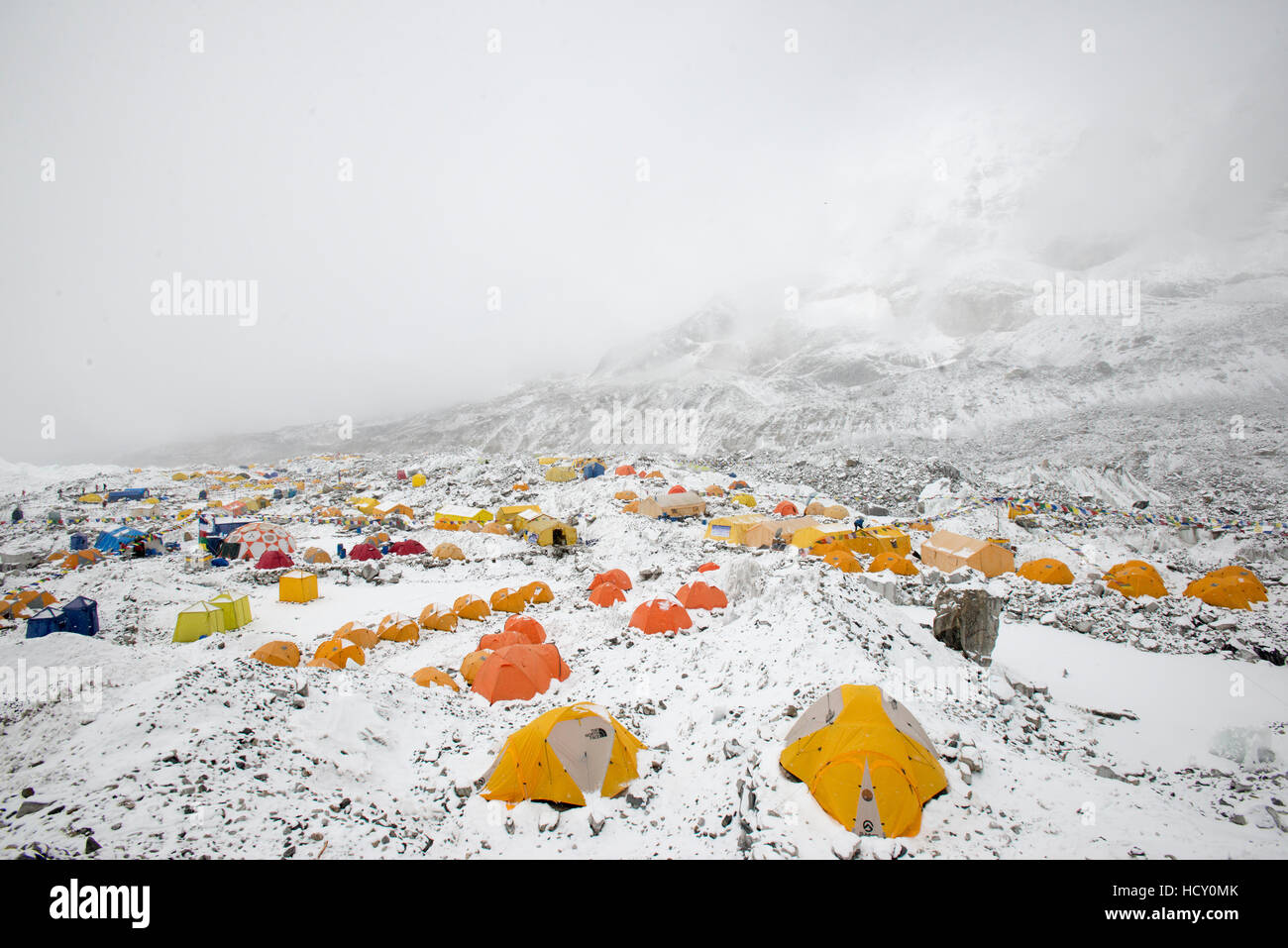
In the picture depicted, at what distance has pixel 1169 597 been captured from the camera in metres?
13.9

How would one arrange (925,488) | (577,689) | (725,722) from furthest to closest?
(925,488) < (577,689) < (725,722)

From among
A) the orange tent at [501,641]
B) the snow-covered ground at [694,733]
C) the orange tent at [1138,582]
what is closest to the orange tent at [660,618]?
the snow-covered ground at [694,733]

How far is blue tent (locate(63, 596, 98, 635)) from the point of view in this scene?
12.9m

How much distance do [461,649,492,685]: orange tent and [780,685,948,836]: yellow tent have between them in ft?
24.8

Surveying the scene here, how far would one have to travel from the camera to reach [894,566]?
18.8 metres

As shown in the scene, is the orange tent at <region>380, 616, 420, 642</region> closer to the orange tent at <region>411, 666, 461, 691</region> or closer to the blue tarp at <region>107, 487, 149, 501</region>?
the orange tent at <region>411, 666, 461, 691</region>

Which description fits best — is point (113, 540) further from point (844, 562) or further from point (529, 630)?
point (844, 562)

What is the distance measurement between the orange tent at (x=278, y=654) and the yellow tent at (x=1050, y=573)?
22321 millimetres

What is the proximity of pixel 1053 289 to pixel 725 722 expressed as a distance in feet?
318

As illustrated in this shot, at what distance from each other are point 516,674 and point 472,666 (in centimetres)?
148
